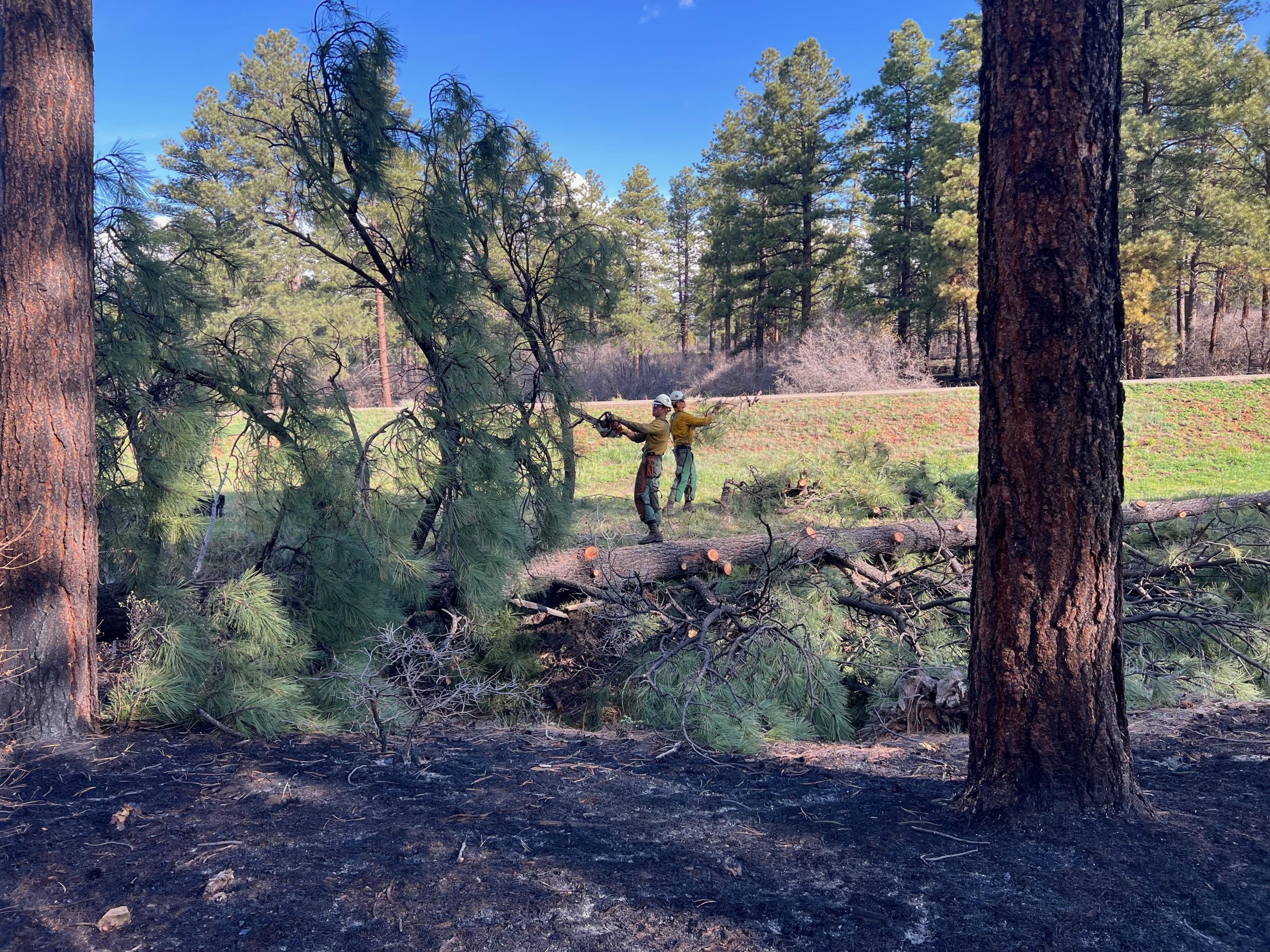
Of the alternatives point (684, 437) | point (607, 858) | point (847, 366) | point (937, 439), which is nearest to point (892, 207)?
point (847, 366)

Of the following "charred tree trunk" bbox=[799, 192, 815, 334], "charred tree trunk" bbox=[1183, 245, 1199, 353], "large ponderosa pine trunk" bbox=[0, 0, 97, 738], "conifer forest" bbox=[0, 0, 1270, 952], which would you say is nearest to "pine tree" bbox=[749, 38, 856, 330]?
"charred tree trunk" bbox=[799, 192, 815, 334]

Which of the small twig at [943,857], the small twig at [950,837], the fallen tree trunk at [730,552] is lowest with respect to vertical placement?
the small twig at [950,837]

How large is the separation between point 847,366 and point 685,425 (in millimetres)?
13216

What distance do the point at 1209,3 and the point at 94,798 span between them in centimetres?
2639

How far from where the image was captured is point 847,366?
20609 millimetres

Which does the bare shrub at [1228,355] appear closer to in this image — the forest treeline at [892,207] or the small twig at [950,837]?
the forest treeline at [892,207]

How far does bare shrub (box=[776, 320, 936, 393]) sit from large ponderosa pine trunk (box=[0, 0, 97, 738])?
1660 centimetres

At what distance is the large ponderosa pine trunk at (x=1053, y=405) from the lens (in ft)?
8.54

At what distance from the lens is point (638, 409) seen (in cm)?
1723

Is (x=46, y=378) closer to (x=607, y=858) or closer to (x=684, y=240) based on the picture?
(x=607, y=858)

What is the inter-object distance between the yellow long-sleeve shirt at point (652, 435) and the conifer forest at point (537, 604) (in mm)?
77

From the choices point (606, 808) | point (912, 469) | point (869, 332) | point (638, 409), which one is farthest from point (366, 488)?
point (869, 332)

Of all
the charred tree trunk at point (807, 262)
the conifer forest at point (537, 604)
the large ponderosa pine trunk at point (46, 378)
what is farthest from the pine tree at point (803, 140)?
the large ponderosa pine trunk at point (46, 378)

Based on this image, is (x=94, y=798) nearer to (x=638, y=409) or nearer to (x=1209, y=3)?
(x=638, y=409)
